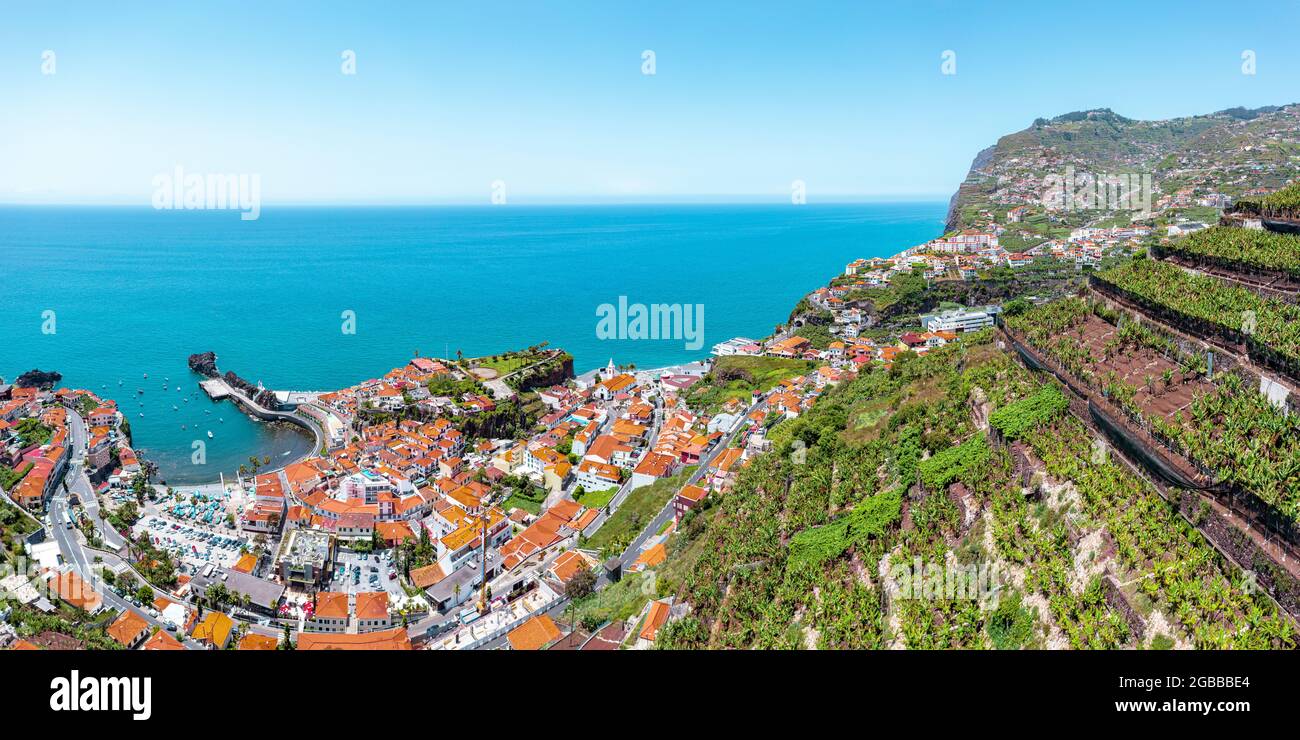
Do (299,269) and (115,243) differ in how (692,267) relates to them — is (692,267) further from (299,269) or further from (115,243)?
(115,243)

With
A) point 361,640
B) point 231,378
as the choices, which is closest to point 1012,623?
point 361,640

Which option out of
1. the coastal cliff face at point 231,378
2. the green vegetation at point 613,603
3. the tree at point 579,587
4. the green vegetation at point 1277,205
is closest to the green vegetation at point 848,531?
the green vegetation at point 613,603

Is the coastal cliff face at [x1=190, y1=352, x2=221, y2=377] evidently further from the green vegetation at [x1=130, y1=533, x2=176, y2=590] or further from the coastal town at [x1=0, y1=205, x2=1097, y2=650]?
the green vegetation at [x1=130, y1=533, x2=176, y2=590]

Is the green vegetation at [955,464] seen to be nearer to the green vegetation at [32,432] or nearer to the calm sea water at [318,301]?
the calm sea water at [318,301]

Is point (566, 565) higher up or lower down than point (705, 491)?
lower down
